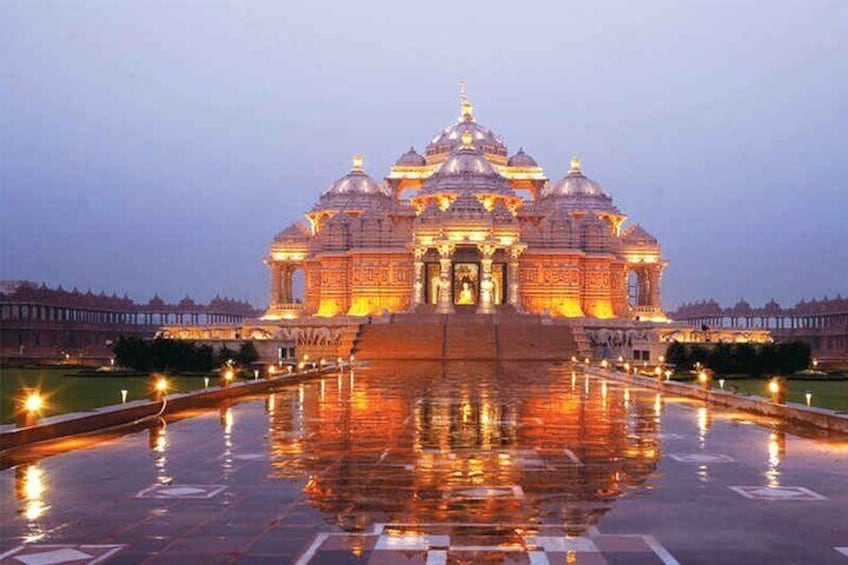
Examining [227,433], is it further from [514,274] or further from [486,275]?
[514,274]

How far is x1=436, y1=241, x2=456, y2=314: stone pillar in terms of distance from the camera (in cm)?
6588

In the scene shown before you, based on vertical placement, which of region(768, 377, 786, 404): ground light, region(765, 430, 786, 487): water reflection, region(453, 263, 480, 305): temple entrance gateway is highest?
region(453, 263, 480, 305): temple entrance gateway

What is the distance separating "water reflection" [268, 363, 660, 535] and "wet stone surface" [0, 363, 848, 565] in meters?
0.05

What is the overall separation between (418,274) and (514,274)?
21.4 ft

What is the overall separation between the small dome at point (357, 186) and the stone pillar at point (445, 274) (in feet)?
51.7

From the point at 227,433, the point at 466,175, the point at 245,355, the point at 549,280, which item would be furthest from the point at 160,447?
the point at 466,175

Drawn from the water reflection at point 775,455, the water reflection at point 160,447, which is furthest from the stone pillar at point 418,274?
the water reflection at point 775,455

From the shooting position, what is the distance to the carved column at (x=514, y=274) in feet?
222

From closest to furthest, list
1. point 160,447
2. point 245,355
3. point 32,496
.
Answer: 1. point 32,496
2. point 160,447
3. point 245,355

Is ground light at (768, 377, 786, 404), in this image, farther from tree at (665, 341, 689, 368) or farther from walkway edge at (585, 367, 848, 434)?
tree at (665, 341, 689, 368)

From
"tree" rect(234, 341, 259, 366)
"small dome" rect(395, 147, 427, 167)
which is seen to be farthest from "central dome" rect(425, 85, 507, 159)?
"tree" rect(234, 341, 259, 366)

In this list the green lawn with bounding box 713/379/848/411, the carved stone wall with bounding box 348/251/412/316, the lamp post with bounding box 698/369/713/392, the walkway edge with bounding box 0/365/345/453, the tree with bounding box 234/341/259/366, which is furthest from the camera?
the carved stone wall with bounding box 348/251/412/316

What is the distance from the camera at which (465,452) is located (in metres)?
14.3

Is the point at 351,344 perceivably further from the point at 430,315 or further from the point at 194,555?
the point at 194,555
